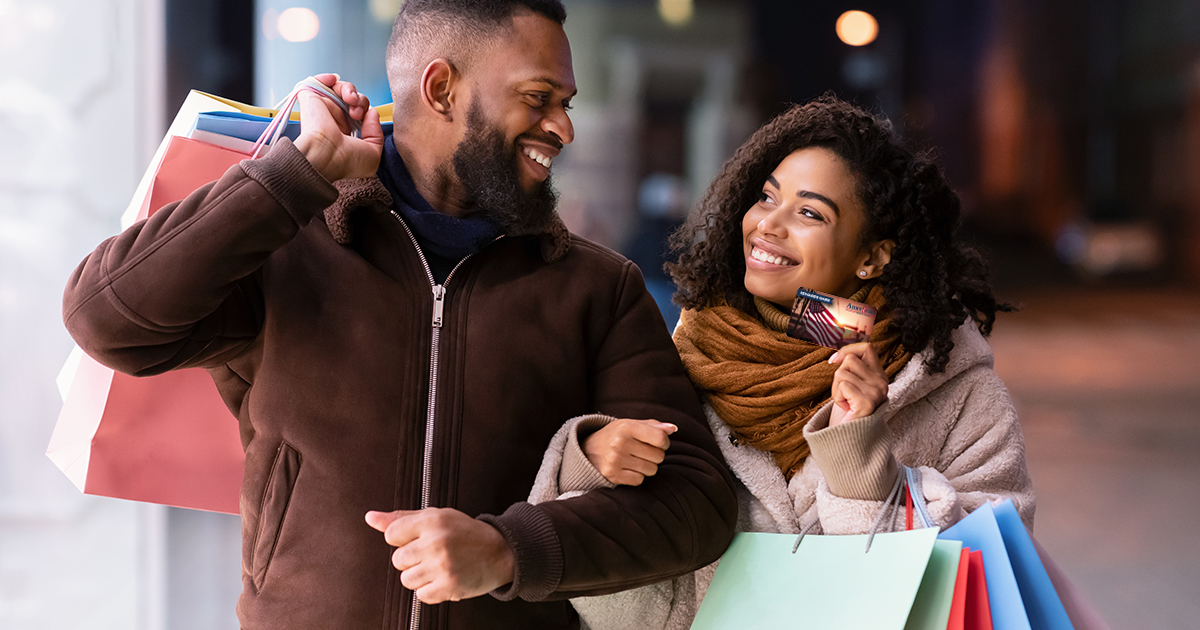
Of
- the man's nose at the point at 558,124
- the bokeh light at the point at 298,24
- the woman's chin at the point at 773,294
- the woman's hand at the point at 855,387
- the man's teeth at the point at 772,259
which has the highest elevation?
the bokeh light at the point at 298,24

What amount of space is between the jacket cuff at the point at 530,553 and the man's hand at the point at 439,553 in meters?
0.04

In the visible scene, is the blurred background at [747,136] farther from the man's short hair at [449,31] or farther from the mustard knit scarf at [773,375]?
the mustard knit scarf at [773,375]

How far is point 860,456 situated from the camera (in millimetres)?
1626

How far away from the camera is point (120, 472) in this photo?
190cm

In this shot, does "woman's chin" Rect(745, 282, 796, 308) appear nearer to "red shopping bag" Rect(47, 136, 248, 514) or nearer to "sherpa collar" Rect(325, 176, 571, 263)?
"sherpa collar" Rect(325, 176, 571, 263)

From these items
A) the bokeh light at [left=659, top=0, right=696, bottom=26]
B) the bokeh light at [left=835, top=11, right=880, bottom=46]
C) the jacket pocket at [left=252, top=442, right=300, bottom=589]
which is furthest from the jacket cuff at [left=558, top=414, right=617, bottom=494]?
the bokeh light at [left=835, top=11, right=880, bottom=46]

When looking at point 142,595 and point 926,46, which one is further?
point 926,46

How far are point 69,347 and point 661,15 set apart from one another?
5.39 m

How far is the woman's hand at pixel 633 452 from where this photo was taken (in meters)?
1.57

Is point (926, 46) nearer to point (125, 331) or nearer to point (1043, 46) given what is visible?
point (1043, 46)

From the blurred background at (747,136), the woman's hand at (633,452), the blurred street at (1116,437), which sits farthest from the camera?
the blurred street at (1116,437)

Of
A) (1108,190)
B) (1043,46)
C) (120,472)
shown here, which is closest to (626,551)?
(120,472)

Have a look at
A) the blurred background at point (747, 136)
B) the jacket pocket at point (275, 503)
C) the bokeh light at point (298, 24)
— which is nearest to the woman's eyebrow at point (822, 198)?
the blurred background at point (747, 136)

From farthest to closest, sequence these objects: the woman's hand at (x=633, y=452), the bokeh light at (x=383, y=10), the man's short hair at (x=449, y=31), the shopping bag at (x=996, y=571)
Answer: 1. the bokeh light at (x=383, y=10)
2. the man's short hair at (x=449, y=31)
3. the woman's hand at (x=633, y=452)
4. the shopping bag at (x=996, y=571)
